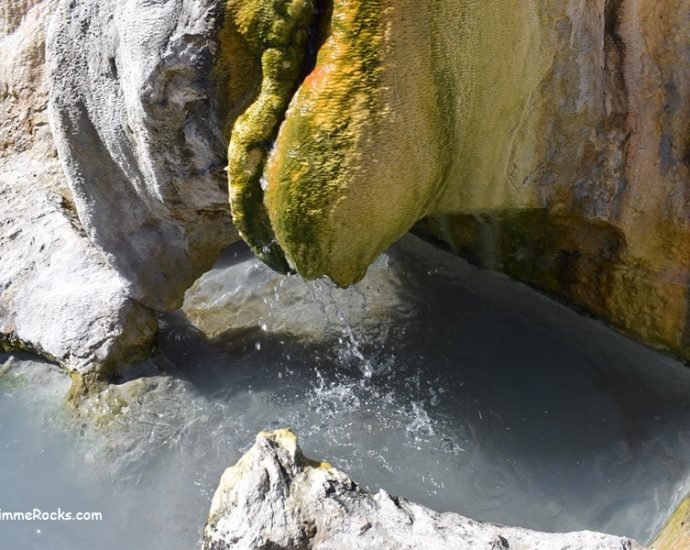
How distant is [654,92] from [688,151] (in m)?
0.21

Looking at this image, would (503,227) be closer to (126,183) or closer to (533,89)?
(533,89)

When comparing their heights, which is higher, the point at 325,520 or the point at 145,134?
the point at 145,134

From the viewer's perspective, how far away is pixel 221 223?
300 cm

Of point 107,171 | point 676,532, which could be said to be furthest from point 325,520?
point 107,171

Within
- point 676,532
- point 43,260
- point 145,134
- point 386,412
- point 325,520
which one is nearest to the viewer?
point 325,520

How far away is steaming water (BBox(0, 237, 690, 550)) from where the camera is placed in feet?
8.34

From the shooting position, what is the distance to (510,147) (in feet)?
8.27

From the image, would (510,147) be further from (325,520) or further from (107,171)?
(107,171)

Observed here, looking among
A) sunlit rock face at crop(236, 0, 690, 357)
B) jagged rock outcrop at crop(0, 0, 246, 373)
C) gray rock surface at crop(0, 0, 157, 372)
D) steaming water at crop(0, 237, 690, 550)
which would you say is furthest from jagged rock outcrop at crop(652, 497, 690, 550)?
gray rock surface at crop(0, 0, 157, 372)

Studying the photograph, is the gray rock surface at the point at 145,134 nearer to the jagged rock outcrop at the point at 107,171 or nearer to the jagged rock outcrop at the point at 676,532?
the jagged rock outcrop at the point at 107,171

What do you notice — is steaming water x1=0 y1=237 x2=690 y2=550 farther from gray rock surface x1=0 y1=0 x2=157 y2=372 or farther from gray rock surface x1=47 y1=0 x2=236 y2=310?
gray rock surface x1=47 y1=0 x2=236 y2=310

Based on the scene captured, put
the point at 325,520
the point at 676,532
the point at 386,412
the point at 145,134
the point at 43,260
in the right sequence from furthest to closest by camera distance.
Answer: the point at 43,260, the point at 386,412, the point at 145,134, the point at 676,532, the point at 325,520

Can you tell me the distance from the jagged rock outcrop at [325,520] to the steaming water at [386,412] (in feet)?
1.64

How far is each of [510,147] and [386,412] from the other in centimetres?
92
